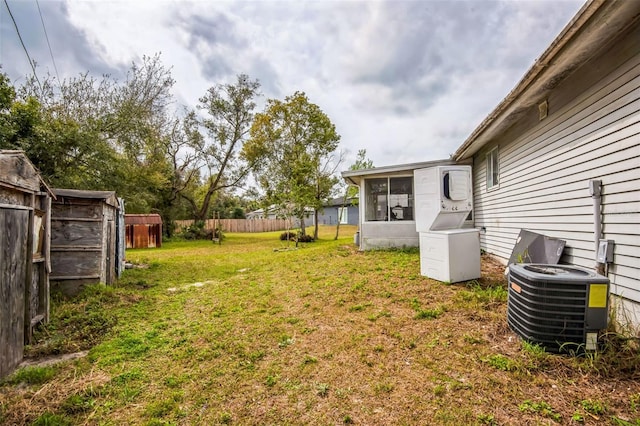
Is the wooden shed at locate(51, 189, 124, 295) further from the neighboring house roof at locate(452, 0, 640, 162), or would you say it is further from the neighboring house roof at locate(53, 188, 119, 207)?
the neighboring house roof at locate(452, 0, 640, 162)

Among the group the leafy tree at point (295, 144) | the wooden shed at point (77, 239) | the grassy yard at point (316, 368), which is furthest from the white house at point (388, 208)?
the wooden shed at point (77, 239)

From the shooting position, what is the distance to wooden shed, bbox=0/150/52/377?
7.88ft

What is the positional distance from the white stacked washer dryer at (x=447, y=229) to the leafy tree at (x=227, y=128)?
49.1 ft

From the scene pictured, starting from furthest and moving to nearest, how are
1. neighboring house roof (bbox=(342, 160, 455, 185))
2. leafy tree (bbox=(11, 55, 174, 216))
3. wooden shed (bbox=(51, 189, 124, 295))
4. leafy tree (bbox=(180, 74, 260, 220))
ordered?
leafy tree (bbox=(180, 74, 260, 220)) → leafy tree (bbox=(11, 55, 174, 216)) → neighboring house roof (bbox=(342, 160, 455, 185)) → wooden shed (bbox=(51, 189, 124, 295))

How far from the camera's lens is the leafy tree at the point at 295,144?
15.9 metres

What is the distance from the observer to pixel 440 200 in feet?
15.6

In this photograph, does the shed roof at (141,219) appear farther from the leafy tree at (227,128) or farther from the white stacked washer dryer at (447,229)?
the white stacked washer dryer at (447,229)

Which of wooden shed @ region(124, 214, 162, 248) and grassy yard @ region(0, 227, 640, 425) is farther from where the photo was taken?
wooden shed @ region(124, 214, 162, 248)

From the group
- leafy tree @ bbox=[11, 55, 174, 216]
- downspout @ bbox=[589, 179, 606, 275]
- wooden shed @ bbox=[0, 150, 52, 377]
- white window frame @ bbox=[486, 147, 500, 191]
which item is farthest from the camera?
leafy tree @ bbox=[11, 55, 174, 216]

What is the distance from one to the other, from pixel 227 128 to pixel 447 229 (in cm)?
1709

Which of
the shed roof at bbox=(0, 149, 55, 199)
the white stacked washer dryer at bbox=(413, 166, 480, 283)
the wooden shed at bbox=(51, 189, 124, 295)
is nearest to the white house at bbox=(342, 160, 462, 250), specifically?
the white stacked washer dryer at bbox=(413, 166, 480, 283)

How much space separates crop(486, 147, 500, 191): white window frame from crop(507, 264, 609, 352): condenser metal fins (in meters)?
4.85

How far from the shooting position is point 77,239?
4.68m

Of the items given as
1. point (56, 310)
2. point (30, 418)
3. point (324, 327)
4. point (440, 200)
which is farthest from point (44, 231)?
point (440, 200)
